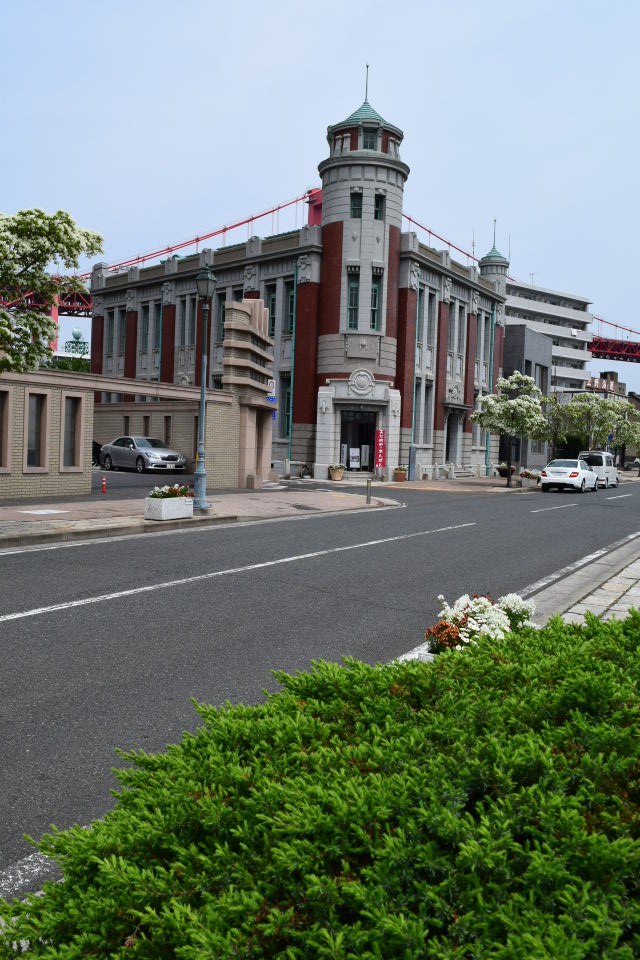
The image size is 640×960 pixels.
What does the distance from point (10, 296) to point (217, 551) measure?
6.35m

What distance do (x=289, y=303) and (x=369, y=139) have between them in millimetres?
9878

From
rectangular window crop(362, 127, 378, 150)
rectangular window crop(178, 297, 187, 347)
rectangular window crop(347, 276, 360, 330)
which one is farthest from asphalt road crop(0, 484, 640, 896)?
rectangular window crop(178, 297, 187, 347)

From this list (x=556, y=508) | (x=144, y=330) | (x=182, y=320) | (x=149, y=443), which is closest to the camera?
(x=556, y=508)

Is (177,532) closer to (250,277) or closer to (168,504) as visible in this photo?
(168,504)

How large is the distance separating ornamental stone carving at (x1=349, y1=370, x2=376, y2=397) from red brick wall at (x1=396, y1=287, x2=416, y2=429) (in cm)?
296

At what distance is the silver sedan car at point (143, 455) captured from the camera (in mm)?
35594

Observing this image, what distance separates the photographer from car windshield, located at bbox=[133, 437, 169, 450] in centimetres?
3625

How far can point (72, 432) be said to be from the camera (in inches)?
938

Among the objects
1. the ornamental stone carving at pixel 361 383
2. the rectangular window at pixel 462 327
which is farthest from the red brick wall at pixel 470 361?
the ornamental stone carving at pixel 361 383

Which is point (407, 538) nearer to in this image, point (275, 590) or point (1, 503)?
point (275, 590)

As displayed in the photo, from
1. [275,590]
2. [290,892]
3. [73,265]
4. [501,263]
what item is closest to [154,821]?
[290,892]

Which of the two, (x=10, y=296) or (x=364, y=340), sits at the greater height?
(x=364, y=340)

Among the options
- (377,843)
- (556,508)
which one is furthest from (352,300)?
(377,843)

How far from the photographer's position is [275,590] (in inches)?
403
